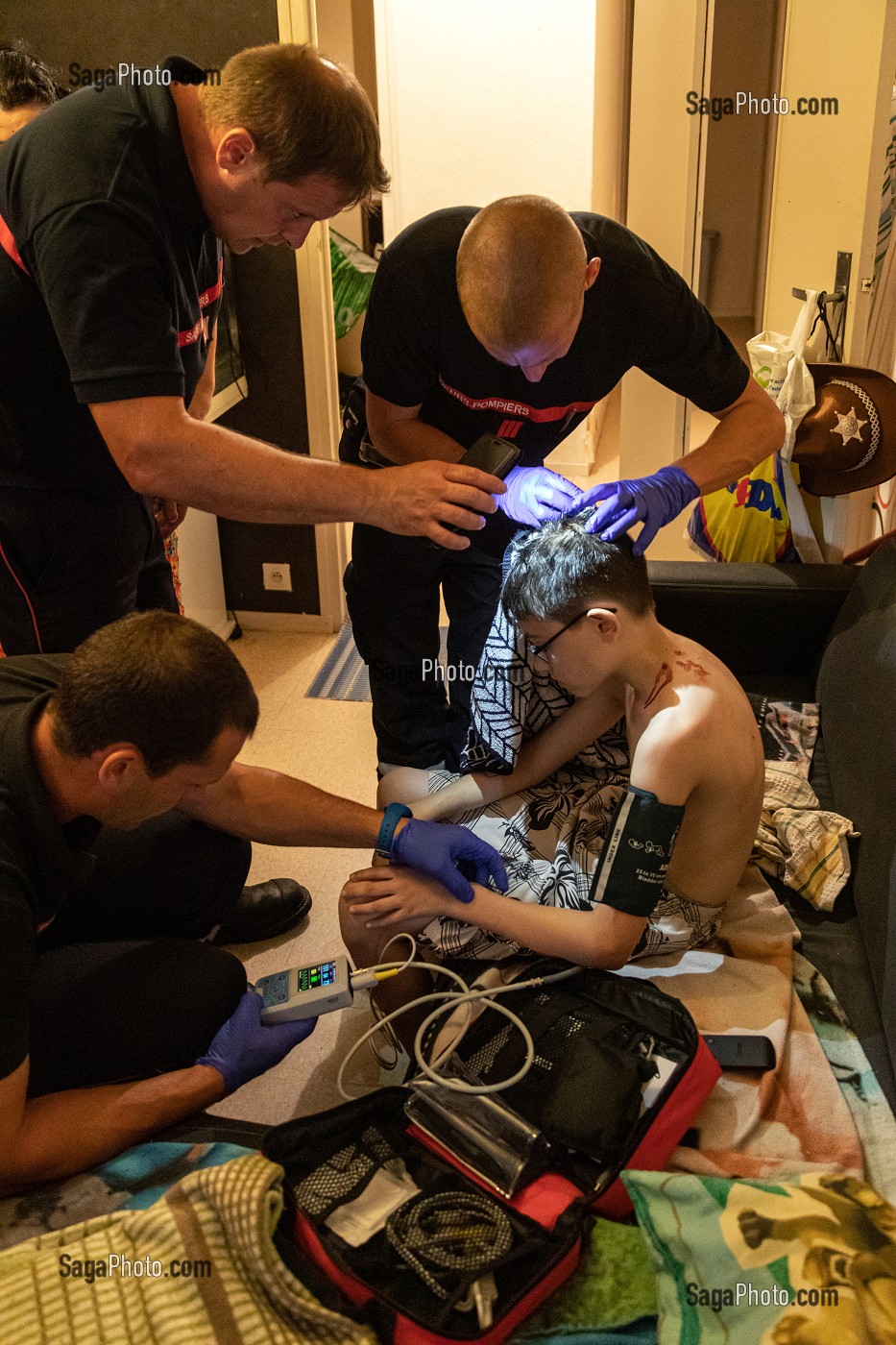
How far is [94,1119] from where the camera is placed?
133 cm

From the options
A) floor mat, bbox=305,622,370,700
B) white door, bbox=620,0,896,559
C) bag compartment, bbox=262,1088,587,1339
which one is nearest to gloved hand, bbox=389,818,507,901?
bag compartment, bbox=262,1088,587,1339

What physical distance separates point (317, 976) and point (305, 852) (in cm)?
103

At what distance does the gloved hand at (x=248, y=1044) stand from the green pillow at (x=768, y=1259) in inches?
19.5

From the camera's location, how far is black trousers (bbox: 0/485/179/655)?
1.77 meters

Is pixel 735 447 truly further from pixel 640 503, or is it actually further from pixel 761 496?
pixel 761 496

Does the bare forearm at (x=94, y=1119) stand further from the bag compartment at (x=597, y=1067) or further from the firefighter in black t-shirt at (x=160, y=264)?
the firefighter in black t-shirt at (x=160, y=264)

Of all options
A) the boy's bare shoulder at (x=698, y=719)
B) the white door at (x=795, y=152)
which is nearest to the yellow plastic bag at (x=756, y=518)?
the white door at (x=795, y=152)

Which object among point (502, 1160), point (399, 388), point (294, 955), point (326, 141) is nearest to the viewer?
point (502, 1160)

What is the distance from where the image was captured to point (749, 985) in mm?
1610

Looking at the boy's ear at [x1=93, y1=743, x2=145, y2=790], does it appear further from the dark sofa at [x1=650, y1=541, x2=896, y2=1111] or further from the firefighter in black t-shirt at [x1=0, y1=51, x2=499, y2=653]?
the dark sofa at [x1=650, y1=541, x2=896, y2=1111]

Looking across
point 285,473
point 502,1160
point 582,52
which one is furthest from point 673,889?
point 582,52

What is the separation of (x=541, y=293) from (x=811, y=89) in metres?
1.76

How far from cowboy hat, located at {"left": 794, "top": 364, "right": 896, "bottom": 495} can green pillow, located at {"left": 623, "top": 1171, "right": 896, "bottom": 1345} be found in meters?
1.52

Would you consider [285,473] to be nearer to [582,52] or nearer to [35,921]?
[35,921]
